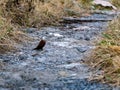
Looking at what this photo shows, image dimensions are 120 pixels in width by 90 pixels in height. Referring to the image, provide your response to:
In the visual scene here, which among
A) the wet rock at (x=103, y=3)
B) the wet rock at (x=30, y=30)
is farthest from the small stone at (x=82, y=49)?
the wet rock at (x=103, y=3)

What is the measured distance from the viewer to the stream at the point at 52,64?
4.96m

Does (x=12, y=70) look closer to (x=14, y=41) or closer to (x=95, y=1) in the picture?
(x=14, y=41)

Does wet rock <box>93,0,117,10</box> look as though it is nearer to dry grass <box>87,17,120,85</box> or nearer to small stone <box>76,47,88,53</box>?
small stone <box>76,47,88,53</box>

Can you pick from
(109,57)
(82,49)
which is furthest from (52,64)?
(82,49)

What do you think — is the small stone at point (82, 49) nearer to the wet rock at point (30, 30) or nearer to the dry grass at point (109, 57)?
the dry grass at point (109, 57)

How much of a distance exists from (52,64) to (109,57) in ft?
2.79

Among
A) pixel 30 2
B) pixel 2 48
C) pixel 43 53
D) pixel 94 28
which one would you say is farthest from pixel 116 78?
pixel 30 2

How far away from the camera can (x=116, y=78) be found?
4953 mm

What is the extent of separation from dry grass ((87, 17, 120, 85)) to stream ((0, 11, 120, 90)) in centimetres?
14

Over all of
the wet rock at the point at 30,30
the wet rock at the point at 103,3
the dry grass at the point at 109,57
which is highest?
the dry grass at the point at 109,57

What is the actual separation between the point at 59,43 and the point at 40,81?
2599 mm

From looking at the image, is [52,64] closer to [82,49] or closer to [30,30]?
[82,49]

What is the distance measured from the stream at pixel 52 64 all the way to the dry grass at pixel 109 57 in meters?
0.14

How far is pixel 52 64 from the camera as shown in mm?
5992
